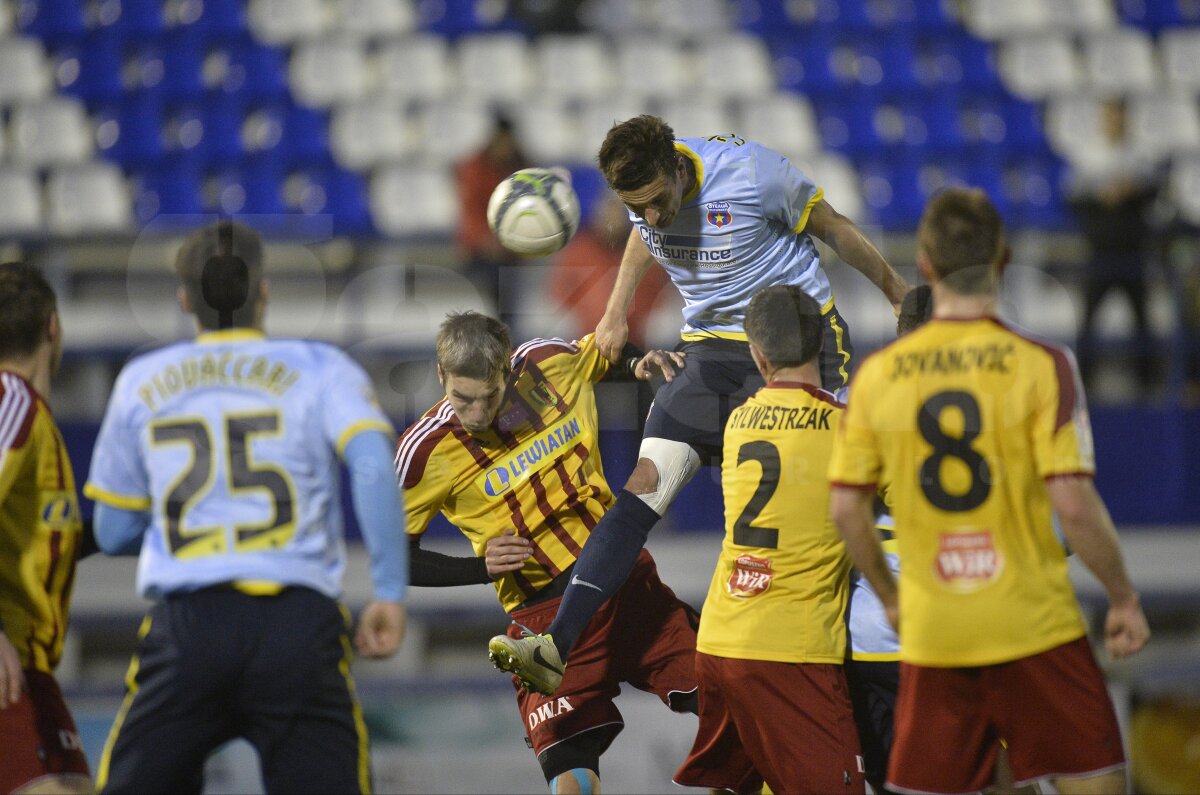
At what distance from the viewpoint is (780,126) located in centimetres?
1174

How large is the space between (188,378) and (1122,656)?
2.52 metres

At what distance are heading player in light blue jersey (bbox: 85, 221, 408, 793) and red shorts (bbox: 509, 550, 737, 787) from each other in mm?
1402

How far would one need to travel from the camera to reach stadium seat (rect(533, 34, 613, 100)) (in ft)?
39.2

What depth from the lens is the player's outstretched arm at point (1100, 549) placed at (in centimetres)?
342

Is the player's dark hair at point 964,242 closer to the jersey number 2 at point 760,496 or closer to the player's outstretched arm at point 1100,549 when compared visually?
the player's outstretched arm at point 1100,549

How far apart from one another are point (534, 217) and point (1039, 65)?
29.4 ft

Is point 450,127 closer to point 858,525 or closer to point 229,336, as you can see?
point 229,336

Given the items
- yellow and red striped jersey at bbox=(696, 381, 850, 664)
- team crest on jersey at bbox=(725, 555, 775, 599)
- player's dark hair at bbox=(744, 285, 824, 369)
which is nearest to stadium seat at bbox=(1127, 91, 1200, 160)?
player's dark hair at bbox=(744, 285, 824, 369)

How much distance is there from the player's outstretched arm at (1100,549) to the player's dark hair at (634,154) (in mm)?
1812

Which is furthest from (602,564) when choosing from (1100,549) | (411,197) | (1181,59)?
(1181,59)

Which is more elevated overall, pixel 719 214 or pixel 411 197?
pixel 411 197

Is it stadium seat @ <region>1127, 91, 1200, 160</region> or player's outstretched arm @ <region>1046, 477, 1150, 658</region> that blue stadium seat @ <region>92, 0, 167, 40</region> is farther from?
player's outstretched arm @ <region>1046, 477, 1150, 658</region>

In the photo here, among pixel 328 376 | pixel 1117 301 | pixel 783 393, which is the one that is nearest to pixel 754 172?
pixel 783 393

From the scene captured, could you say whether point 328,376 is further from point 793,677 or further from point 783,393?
point 793,677
